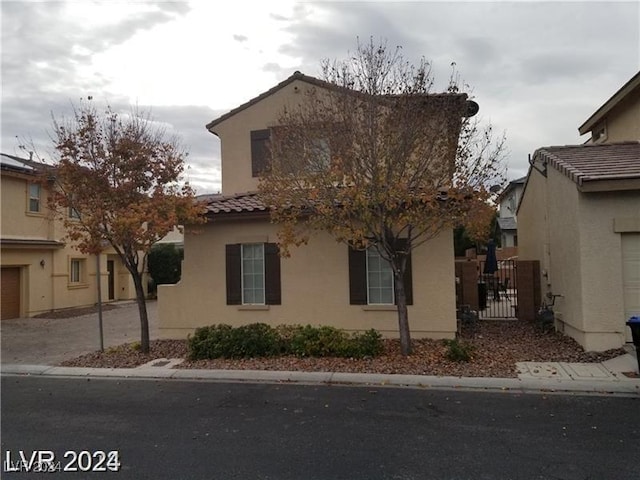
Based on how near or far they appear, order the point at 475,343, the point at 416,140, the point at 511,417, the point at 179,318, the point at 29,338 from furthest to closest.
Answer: the point at 29,338, the point at 179,318, the point at 475,343, the point at 416,140, the point at 511,417

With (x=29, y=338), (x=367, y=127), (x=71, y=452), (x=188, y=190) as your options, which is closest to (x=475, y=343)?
(x=367, y=127)

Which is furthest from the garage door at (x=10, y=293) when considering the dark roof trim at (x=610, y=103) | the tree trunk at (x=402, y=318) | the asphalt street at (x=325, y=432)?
the dark roof trim at (x=610, y=103)

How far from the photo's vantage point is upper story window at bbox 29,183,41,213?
19.5 meters

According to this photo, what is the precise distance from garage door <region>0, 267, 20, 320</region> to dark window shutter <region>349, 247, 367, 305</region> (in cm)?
1487

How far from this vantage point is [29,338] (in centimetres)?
1418

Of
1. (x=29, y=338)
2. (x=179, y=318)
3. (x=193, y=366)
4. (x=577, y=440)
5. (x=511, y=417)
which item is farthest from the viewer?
(x=29, y=338)

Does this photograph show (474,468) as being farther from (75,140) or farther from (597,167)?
(75,140)

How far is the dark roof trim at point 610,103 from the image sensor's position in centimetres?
1267

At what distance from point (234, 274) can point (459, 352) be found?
5.75m

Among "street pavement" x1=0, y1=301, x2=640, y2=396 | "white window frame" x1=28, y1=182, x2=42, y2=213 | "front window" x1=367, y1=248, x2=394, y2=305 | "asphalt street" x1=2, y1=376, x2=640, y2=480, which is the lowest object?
"asphalt street" x1=2, y1=376, x2=640, y2=480

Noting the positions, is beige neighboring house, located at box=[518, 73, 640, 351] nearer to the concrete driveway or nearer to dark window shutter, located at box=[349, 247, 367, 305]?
dark window shutter, located at box=[349, 247, 367, 305]

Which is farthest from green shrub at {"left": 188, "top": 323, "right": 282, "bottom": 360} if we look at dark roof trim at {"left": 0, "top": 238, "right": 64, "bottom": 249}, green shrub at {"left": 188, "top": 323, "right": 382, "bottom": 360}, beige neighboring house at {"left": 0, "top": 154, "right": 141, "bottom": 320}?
dark roof trim at {"left": 0, "top": 238, "right": 64, "bottom": 249}

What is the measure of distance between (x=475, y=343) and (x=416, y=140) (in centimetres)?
480

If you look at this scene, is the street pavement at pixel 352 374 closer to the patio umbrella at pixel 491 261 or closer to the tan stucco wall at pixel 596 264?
the tan stucco wall at pixel 596 264
